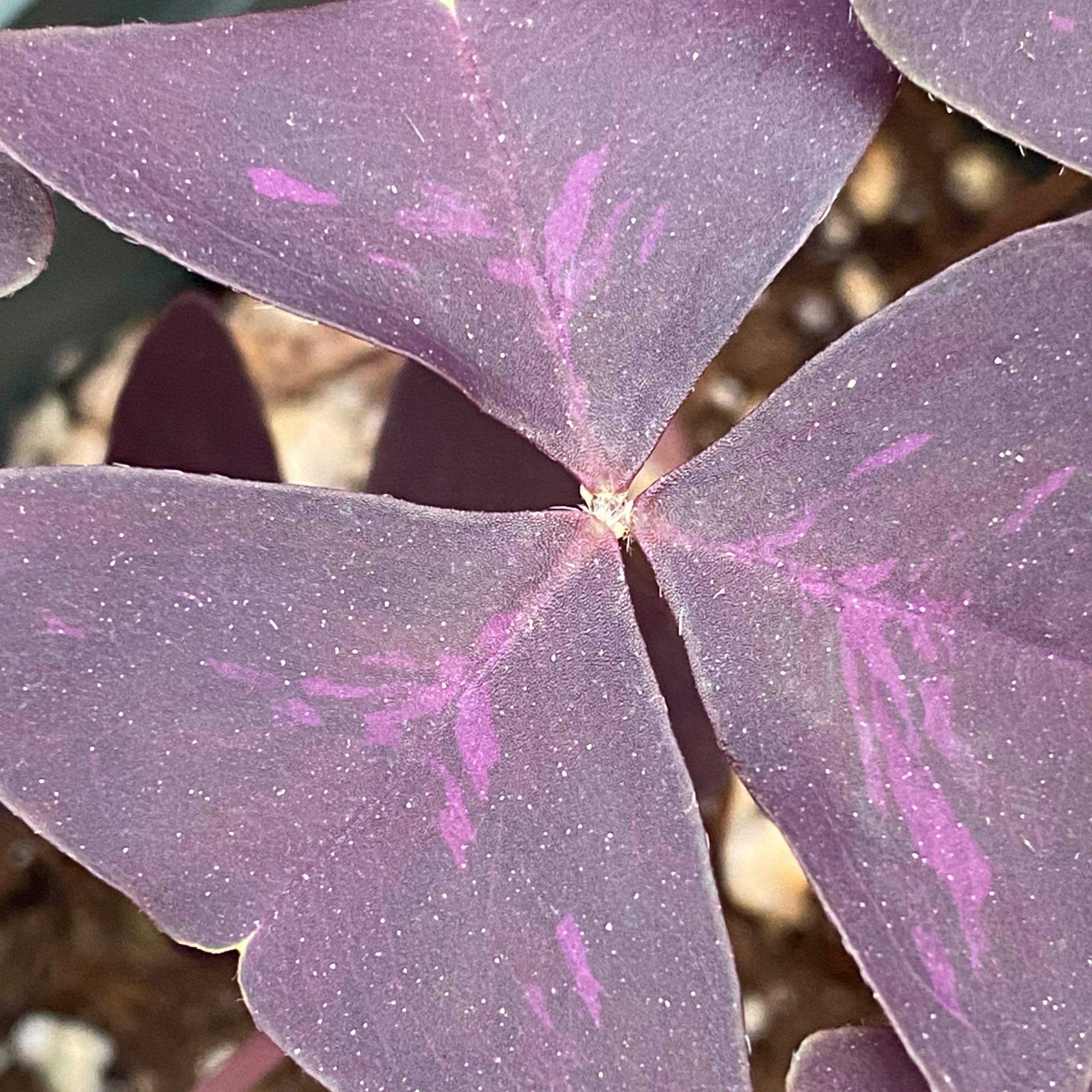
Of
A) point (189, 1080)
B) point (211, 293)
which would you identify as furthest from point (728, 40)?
point (189, 1080)

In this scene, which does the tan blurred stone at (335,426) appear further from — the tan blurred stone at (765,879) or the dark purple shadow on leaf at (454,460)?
the tan blurred stone at (765,879)

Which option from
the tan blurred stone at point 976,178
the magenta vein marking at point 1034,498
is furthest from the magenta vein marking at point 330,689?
the tan blurred stone at point 976,178

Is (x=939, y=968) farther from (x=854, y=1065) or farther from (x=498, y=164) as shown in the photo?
(x=498, y=164)

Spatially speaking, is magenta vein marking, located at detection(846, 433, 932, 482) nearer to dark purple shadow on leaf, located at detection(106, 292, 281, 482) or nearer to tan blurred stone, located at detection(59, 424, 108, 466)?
dark purple shadow on leaf, located at detection(106, 292, 281, 482)

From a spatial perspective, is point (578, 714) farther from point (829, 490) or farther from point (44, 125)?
point (44, 125)

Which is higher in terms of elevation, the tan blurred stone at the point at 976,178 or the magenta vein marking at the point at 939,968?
the tan blurred stone at the point at 976,178

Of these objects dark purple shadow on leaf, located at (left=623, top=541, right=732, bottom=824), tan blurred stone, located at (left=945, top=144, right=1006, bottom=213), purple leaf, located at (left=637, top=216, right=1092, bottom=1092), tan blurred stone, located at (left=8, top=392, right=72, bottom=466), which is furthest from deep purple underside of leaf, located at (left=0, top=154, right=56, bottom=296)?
tan blurred stone, located at (left=945, top=144, right=1006, bottom=213)

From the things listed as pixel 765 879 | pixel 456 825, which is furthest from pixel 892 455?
pixel 765 879
